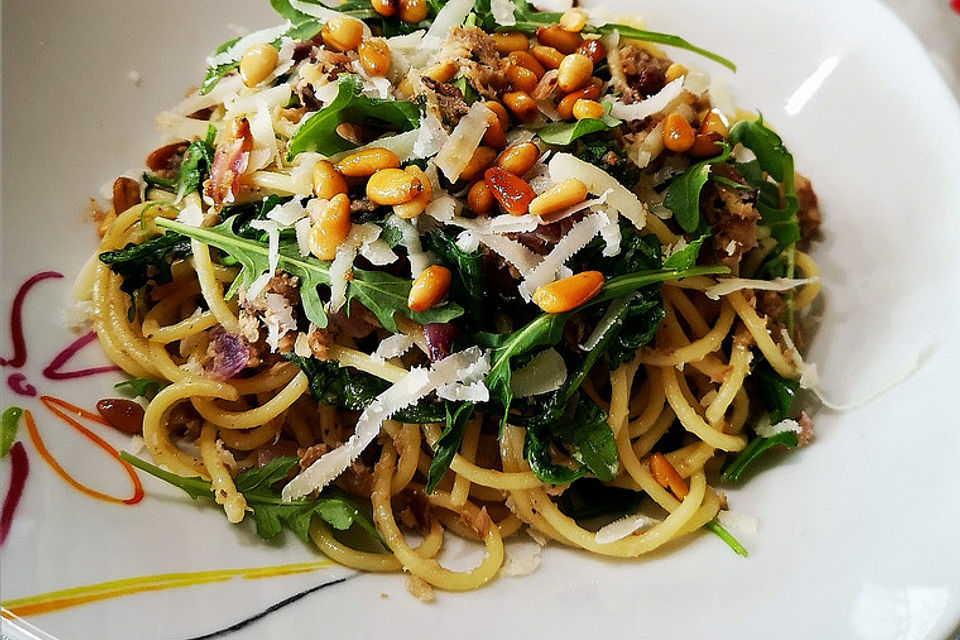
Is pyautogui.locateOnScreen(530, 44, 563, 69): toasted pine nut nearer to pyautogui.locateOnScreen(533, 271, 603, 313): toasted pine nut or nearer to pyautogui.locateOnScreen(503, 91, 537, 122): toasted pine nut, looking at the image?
pyautogui.locateOnScreen(503, 91, 537, 122): toasted pine nut

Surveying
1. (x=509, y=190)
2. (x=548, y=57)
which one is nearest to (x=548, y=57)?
(x=548, y=57)

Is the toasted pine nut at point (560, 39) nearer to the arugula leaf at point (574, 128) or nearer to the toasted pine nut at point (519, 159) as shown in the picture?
the arugula leaf at point (574, 128)

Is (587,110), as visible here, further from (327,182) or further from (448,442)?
(448,442)

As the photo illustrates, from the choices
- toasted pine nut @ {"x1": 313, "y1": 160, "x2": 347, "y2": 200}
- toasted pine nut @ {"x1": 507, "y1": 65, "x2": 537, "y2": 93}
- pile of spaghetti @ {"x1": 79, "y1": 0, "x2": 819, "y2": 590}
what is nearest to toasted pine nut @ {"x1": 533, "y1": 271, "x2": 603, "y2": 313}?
pile of spaghetti @ {"x1": 79, "y1": 0, "x2": 819, "y2": 590}

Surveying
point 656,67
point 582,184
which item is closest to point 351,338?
point 582,184

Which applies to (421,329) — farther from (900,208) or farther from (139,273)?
(900,208)

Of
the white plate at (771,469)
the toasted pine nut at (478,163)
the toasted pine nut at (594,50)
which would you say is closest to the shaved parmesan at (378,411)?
the white plate at (771,469)
